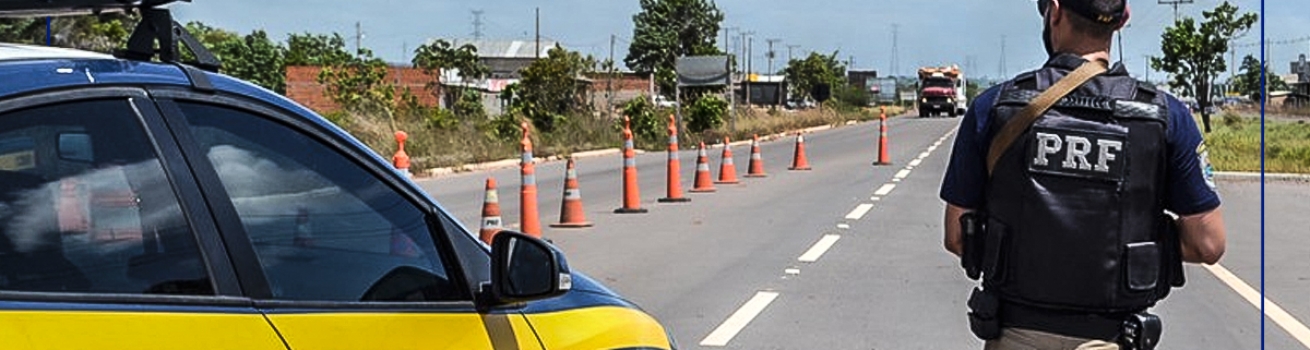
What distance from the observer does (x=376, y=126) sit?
2823 centimetres

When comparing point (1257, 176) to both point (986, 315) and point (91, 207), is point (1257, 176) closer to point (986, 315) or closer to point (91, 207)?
point (986, 315)

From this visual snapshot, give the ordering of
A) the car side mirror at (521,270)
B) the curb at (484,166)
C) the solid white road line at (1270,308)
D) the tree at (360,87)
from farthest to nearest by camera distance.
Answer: the tree at (360,87) → the curb at (484,166) → the solid white road line at (1270,308) → the car side mirror at (521,270)

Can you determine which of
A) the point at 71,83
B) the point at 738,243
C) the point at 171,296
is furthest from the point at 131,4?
the point at 738,243

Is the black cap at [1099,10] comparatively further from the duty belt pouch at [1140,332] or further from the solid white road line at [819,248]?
the solid white road line at [819,248]

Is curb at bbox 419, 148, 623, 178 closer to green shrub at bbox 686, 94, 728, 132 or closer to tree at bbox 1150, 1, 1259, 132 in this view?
green shrub at bbox 686, 94, 728, 132

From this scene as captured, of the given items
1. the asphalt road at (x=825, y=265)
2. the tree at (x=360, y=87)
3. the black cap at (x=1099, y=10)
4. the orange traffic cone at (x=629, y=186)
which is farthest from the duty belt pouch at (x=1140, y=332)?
the tree at (x=360, y=87)

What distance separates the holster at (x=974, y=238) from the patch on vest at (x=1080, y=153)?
0.91 feet

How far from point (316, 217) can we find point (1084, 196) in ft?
6.04

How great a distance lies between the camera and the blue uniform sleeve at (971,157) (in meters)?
3.78

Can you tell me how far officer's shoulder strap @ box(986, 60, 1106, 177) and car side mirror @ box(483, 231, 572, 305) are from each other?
116 centimetres

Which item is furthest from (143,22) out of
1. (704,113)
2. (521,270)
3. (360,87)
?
(704,113)

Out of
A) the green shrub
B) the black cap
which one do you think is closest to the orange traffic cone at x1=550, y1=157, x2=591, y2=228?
the black cap

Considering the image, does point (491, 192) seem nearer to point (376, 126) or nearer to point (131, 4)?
point (131, 4)

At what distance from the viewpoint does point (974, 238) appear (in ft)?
12.8
